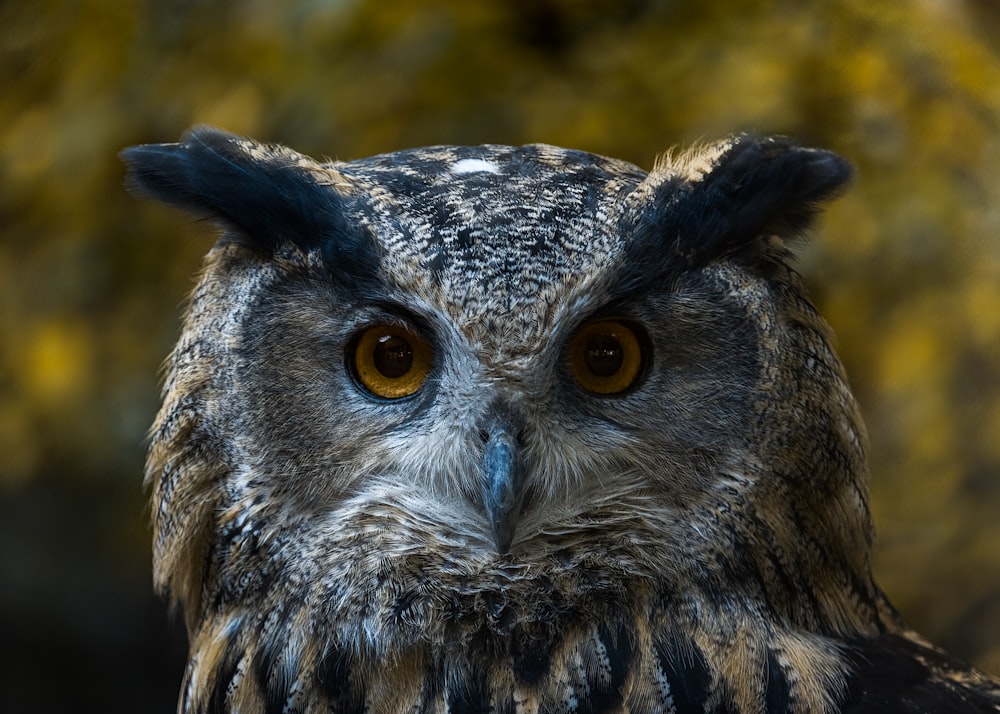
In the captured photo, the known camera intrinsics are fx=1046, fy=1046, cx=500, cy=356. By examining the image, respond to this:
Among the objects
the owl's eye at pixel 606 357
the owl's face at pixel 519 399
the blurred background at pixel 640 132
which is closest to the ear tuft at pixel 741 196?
the owl's face at pixel 519 399

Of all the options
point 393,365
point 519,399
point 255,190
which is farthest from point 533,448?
point 255,190

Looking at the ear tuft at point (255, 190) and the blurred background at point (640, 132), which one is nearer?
the ear tuft at point (255, 190)

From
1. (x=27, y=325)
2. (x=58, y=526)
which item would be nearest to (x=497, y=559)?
(x=27, y=325)

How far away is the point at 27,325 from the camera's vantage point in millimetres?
2758

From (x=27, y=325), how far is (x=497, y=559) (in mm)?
2004

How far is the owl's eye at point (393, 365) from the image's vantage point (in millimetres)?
1255

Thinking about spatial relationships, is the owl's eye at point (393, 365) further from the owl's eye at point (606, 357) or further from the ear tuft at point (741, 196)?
the ear tuft at point (741, 196)

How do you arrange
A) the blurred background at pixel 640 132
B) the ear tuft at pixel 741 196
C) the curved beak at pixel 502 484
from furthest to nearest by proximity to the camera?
1. the blurred background at pixel 640 132
2. the ear tuft at pixel 741 196
3. the curved beak at pixel 502 484

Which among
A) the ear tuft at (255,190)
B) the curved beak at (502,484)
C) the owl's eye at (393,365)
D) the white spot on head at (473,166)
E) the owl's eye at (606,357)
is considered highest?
the white spot on head at (473,166)

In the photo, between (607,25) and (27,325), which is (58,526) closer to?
(27,325)

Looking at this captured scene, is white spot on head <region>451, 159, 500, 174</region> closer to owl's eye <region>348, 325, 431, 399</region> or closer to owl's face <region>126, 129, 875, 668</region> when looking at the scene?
owl's face <region>126, 129, 875, 668</region>

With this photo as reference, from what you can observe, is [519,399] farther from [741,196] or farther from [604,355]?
[741,196]

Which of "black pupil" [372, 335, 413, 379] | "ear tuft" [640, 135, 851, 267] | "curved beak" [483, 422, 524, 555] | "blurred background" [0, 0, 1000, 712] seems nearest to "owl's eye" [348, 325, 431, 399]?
"black pupil" [372, 335, 413, 379]

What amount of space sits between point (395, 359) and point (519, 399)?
6.9 inches
